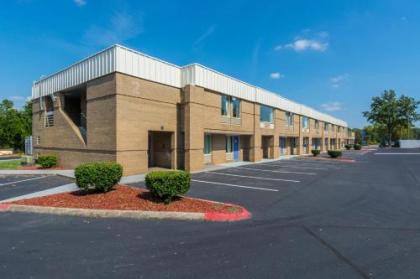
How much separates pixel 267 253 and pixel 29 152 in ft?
81.9

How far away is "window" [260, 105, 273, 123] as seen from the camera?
25533 millimetres

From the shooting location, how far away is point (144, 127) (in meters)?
14.9

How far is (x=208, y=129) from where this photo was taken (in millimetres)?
18266

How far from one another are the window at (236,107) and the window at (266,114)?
4355 mm

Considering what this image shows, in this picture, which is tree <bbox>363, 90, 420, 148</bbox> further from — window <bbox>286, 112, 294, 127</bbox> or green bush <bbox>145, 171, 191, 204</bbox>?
green bush <bbox>145, 171, 191, 204</bbox>

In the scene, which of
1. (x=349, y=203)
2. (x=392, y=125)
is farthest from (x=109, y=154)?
(x=392, y=125)

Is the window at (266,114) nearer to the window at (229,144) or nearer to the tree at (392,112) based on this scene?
the window at (229,144)

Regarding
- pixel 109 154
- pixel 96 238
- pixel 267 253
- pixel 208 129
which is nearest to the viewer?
pixel 267 253

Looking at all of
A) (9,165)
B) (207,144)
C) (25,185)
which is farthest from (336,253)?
(9,165)

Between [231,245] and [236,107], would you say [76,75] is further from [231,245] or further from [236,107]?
[231,245]

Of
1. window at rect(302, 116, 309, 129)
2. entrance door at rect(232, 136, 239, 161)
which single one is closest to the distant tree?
window at rect(302, 116, 309, 129)

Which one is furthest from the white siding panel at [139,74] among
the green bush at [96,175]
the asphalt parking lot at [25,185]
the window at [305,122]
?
the window at [305,122]

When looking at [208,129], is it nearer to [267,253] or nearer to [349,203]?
[349,203]

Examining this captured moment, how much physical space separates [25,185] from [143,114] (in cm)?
685
